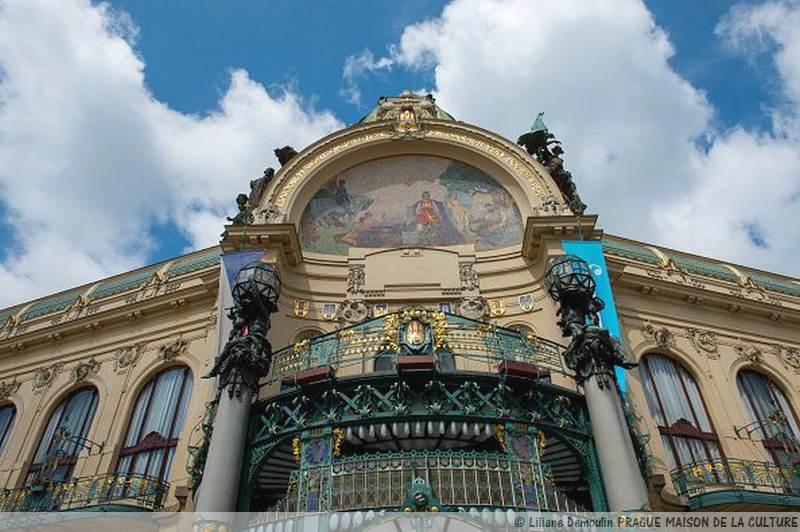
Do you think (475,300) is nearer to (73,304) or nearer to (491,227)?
(491,227)

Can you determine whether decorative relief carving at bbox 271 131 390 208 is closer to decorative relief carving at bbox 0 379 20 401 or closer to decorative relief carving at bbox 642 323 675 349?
decorative relief carving at bbox 0 379 20 401

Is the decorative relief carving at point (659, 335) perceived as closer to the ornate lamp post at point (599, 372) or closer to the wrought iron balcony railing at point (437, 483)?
the ornate lamp post at point (599, 372)

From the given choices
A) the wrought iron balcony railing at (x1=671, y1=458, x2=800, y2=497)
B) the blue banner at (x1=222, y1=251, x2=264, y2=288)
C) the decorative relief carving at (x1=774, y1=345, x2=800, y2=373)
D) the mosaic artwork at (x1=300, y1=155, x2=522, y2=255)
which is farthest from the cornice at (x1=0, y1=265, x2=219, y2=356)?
the decorative relief carving at (x1=774, y1=345, x2=800, y2=373)

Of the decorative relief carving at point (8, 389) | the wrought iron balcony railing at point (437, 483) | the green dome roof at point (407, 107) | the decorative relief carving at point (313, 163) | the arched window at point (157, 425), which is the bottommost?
the wrought iron balcony railing at point (437, 483)

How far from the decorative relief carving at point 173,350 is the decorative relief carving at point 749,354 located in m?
17.6

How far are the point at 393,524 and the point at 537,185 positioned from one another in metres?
13.5

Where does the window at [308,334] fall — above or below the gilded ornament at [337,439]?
above

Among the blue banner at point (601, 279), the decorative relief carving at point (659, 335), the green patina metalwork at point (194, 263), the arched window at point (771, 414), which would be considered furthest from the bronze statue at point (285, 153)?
the arched window at point (771, 414)

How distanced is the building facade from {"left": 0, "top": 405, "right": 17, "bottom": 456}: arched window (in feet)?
0.32

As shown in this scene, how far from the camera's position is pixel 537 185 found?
21.2m

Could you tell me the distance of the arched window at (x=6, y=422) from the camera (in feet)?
66.9

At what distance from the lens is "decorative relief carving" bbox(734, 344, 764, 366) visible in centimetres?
1998

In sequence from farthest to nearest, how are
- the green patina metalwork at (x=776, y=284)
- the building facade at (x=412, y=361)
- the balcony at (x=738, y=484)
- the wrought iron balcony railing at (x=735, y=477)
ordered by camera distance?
the green patina metalwork at (x=776, y=284)
the wrought iron balcony railing at (x=735, y=477)
the balcony at (x=738, y=484)
the building facade at (x=412, y=361)

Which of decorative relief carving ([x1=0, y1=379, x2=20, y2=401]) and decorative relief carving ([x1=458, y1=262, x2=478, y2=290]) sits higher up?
decorative relief carving ([x1=458, y1=262, x2=478, y2=290])
